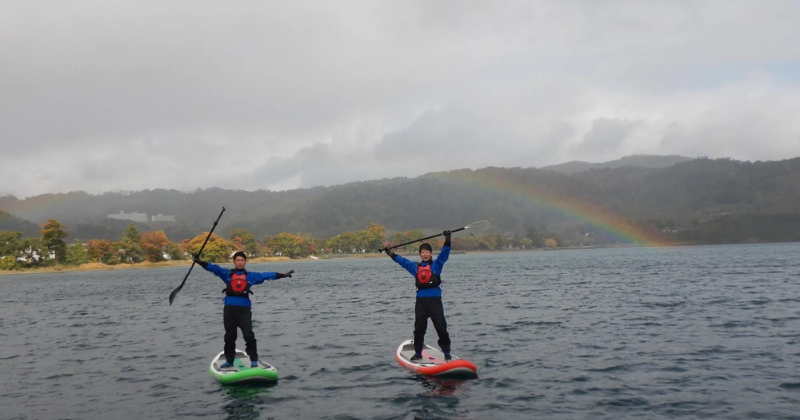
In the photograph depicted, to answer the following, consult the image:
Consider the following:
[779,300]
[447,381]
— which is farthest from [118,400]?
[779,300]

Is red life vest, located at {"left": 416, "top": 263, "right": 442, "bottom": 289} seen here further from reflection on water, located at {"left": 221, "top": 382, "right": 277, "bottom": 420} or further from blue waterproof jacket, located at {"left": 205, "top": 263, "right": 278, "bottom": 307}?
reflection on water, located at {"left": 221, "top": 382, "right": 277, "bottom": 420}

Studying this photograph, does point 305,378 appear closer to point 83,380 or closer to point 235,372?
point 235,372

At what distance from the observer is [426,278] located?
16359 mm

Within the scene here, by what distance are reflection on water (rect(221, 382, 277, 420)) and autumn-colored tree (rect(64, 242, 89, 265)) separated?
197798 millimetres

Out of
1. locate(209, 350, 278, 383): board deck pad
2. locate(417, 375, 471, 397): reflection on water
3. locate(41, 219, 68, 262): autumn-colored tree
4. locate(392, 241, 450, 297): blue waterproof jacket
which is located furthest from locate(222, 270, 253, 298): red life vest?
locate(41, 219, 68, 262): autumn-colored tree

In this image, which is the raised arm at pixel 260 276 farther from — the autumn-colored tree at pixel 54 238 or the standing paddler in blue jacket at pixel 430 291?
the autumn-colored tree at pixel 54 238

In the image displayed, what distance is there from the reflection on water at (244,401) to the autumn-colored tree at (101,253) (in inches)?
7931

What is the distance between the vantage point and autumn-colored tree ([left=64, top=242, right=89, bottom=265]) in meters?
187

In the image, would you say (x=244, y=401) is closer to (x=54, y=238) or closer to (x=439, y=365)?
(x=439, y=365)

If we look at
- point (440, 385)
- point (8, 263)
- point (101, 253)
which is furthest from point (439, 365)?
point (101, 253)

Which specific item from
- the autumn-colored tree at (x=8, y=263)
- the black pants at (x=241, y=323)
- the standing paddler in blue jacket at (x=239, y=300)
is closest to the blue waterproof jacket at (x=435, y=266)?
the standing paddler in blue jacket at (x=239, y=300)

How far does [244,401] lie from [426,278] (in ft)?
18.5

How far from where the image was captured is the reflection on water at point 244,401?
43.6ft

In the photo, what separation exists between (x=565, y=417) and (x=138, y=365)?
1454 centimetres
